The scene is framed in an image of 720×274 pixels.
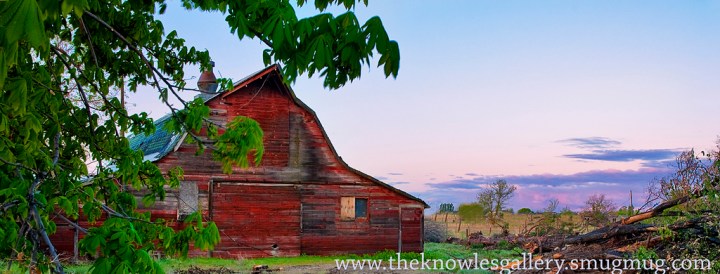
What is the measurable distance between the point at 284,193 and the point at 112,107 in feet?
50.9

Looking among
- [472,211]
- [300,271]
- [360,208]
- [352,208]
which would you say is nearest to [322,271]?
[300,271]

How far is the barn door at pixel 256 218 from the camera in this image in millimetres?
22516

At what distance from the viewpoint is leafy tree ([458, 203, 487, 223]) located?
43812mm

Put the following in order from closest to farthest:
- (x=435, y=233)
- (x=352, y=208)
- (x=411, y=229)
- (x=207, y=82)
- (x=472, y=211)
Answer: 1. (x=352, y=208)
2. (x=411, y=229)
3. (x=207, y=82)
4. (x=435, y=233)
5. (x=472, y=211)

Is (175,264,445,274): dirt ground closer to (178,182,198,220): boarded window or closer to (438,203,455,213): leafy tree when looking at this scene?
(178,182,198,220): boarded window

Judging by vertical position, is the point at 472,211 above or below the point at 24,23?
below

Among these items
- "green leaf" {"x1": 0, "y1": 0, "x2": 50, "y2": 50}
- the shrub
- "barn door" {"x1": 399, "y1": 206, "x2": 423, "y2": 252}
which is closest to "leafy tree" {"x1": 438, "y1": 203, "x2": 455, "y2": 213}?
the shrub

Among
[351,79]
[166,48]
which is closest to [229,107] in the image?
[166,48]

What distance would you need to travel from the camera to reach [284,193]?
23.5m

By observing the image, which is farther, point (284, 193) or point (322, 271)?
point (284, 193)

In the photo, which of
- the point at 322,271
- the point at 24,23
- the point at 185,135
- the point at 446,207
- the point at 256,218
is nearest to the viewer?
→ the point at 24,23

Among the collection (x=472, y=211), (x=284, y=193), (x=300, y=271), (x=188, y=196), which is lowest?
(x=300, y=271)

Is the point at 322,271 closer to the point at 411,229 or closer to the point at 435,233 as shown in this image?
the point at 411,229

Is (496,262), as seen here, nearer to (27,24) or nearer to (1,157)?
(1,157)
